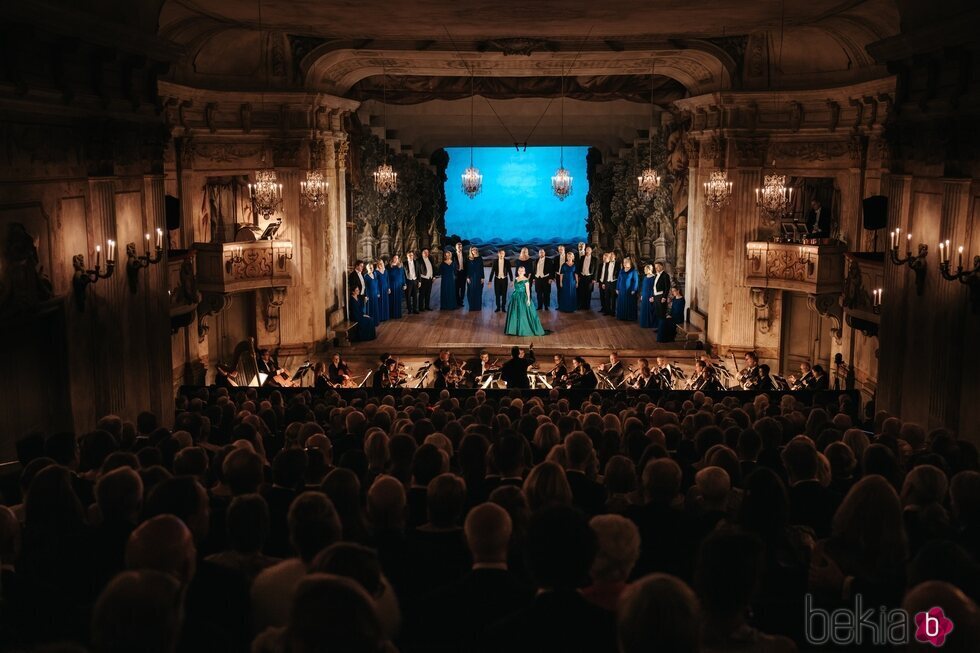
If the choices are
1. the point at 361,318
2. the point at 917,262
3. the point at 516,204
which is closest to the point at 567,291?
the point at 361,318

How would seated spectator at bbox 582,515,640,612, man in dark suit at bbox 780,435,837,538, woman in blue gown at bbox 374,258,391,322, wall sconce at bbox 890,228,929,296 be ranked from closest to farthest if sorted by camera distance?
seated spectator at bbox 582,515,640,612, man in dark suit at bbox 780,435,837,538, wall sconce at bbox 890,228,929,296, woman in blue gown at bbox 374,258,391,322

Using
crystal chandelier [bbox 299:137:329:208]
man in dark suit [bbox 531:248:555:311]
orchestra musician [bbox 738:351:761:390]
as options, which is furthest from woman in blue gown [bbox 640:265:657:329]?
crystal chandelier [bbox 299:137:329:208]

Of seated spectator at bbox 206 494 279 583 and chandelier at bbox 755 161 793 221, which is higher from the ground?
chandelier at bbox 755 161 793 221

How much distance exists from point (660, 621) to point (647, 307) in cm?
1952

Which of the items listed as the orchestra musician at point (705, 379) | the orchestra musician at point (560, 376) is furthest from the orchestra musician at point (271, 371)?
the orchestra musician at point (705, 379)

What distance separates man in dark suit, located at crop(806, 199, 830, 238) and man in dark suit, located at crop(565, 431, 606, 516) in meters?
13.8

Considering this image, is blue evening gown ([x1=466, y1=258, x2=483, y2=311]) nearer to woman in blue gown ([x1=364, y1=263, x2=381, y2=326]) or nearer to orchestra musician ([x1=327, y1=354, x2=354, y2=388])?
woman in blue gown ([x1=364, y1=263, x2=381, y2=326])

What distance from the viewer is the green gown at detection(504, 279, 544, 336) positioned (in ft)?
68.8

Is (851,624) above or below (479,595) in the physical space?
below

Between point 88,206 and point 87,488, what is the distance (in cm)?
490

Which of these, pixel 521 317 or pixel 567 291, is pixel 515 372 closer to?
pixel 521 317

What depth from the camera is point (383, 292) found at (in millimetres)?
22656

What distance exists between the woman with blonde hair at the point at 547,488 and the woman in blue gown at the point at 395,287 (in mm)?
18488

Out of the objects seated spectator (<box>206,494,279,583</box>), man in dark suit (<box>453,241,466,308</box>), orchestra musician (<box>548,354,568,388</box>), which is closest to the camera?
seated spectator (<box>206,494,279,583</box>)
